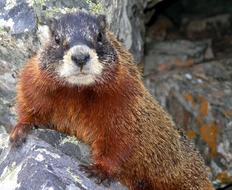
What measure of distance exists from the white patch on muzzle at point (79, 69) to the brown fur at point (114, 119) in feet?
0.56

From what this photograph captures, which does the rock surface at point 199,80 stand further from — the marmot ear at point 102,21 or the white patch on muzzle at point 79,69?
the white patch on muzzle at point 79,69

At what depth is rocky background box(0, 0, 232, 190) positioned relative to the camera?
6.07 metres

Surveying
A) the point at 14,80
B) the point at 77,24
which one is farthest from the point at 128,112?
the point at 14,80

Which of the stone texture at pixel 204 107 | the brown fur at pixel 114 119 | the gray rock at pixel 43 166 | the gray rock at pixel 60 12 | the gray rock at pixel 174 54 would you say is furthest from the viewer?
the gray rock at pixel 174 54

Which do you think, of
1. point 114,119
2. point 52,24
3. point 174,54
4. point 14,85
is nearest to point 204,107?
point 174,54

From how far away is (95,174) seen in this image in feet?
20.4

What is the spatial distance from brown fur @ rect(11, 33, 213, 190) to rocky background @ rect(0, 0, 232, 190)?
0.20 m

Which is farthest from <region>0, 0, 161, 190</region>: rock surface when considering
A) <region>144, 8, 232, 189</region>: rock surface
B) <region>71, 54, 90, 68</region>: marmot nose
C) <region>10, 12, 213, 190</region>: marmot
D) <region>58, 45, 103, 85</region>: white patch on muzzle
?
<region>144, 8, 232, 189</region>: rock surface

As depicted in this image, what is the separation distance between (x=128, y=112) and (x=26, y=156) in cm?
100

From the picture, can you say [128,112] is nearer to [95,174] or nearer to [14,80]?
[95,174]

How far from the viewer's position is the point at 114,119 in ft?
20.9

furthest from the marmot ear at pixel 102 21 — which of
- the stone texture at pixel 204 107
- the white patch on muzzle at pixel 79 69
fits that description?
the stone texture at pixel 204 107

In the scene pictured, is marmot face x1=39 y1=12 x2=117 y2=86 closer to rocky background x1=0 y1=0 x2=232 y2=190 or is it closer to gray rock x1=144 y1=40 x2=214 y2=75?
rocky background x1=0 y1=0 x2=232 y2=190

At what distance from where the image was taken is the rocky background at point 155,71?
6.07 m
